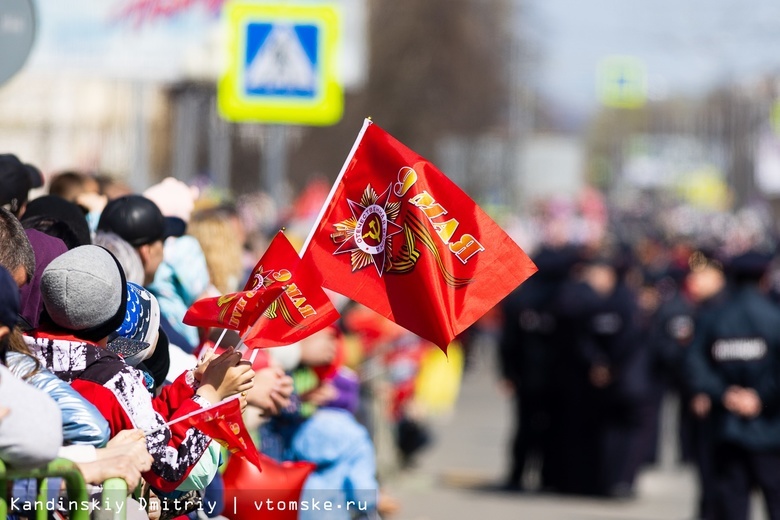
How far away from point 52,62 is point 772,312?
725cm

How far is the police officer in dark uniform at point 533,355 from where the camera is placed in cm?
1316

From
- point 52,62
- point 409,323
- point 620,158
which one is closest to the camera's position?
point 409,323

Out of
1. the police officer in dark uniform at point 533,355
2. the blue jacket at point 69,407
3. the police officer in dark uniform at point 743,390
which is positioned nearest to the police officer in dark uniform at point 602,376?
the police officer in dark uniform at point 533,355

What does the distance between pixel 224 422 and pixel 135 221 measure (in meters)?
1.24

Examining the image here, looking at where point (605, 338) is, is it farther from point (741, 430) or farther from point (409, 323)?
point (409, 323)

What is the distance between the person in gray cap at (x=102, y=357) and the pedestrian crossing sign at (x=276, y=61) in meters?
7.04

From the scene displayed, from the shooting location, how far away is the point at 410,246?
202 inches

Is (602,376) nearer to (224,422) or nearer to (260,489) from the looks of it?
(260,489)

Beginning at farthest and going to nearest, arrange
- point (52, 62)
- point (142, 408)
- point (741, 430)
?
point (52, 62), point (741, 430), point (142, 408)

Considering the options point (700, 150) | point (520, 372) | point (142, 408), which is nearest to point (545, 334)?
point (520, 372)

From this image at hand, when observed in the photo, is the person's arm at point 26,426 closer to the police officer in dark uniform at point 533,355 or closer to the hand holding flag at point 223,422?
the hand holding flag at point 223,422

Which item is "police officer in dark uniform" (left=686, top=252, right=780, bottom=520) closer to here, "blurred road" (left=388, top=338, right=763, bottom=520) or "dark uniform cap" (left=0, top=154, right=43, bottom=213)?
"blurred road" (left=388, top=338, right=763, bottom=520)

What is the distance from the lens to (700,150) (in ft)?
276

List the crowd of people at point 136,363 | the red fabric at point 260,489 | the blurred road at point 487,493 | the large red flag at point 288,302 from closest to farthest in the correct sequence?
the crowd of people at point 136,363 → the large red flag at point 288,302 → the red fabric at point 260,489 → the blurred road at point 487,493
